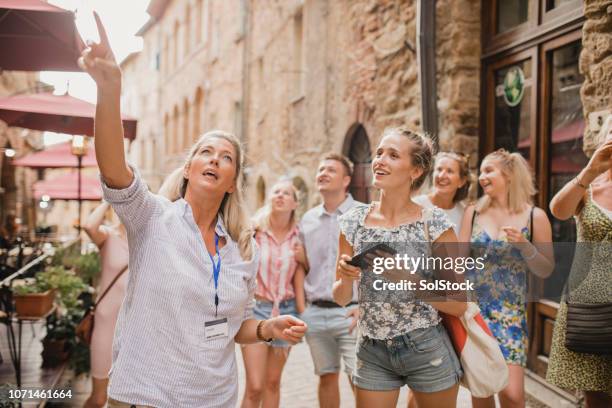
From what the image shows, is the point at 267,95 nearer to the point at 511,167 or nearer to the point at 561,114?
the point at 561,114

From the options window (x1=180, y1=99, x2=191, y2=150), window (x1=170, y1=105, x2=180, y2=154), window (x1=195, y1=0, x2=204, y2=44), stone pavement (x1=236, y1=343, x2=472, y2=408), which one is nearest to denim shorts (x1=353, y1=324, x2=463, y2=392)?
stone pavement (x1=236, y1=343, x2=472, y2=408)

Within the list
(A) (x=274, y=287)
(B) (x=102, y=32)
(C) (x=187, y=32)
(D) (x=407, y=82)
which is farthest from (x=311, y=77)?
(C) (x=187, y=32)

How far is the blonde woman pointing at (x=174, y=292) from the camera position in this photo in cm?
198

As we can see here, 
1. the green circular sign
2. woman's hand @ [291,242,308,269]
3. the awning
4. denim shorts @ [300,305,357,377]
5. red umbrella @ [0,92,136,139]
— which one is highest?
the green circular sign

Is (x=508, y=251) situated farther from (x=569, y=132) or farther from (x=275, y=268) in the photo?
(x=569, y=132)

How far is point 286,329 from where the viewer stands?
7.41 feet

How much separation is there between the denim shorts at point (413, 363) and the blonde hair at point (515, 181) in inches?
53.2

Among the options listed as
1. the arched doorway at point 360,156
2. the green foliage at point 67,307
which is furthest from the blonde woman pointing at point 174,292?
the arched doorway at point 360,156

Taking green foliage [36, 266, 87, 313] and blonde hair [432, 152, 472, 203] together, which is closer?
blonde hair [432, 152, 472, 203]

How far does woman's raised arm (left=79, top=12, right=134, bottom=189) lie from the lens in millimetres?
1771

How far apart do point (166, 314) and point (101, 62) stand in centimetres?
85

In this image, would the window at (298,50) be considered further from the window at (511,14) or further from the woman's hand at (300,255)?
the woman's hand at (300,255)

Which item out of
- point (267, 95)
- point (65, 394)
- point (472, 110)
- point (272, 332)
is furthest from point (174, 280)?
point (267, 95)

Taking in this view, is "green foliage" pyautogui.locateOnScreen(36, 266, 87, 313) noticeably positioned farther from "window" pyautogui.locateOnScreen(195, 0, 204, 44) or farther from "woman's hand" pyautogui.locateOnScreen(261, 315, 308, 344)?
"window" pyautogui.locateOnScreen(195, 0, 204, 44)
